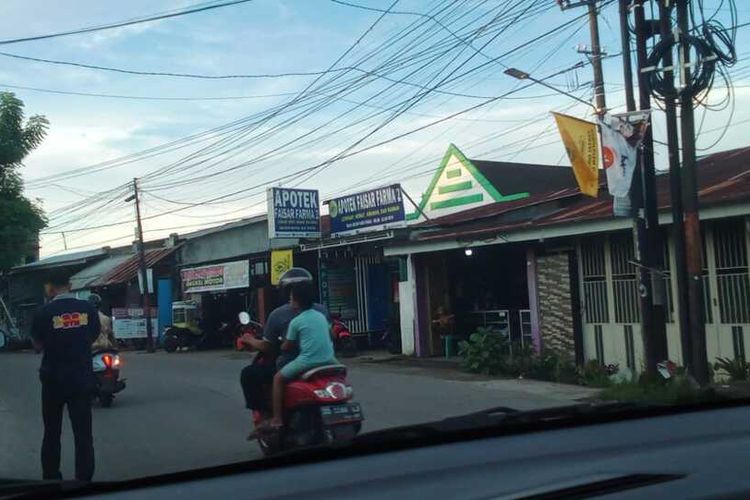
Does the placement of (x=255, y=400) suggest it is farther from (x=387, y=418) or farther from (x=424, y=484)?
(x=424, y=484)

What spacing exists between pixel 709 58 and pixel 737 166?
5.49 meters

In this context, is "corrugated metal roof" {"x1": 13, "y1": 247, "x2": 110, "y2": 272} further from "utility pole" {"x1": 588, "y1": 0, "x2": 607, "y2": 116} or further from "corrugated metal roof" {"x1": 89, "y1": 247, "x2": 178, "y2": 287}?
"utility pole" {"x1": 588, "y1": 0, "x2": 607, "y2": 116}

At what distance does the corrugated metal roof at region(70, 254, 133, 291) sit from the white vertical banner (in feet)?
95.6

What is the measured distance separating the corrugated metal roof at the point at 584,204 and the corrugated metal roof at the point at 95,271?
20521 millimetres

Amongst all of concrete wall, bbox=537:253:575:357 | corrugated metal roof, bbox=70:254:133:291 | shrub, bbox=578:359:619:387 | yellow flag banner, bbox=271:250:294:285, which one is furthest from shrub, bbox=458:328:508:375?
corrugated metal roof, bbox=70:254:133:291

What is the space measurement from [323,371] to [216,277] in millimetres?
22284

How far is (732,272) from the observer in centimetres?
1341

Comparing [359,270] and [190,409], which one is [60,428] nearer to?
[190,409]

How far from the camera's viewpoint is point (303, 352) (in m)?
6.61

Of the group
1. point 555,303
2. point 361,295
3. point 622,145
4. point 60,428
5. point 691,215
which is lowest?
point 60,428

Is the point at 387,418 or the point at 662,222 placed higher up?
the point at 662,222

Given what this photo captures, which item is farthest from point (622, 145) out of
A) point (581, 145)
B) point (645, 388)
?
point (645, 388)

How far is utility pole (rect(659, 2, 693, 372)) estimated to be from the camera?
11781 millimetres

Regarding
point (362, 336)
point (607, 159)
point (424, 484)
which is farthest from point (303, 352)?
point (362, 336)
